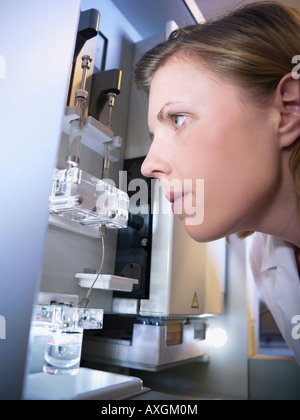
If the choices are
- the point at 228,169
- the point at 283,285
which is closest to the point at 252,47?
the point at 228,169

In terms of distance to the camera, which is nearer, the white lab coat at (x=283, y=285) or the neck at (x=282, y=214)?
the neck at (x=282, y=214)

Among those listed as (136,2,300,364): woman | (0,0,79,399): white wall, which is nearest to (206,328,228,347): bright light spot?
(136,2,300,364): woman

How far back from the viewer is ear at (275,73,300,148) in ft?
1.83

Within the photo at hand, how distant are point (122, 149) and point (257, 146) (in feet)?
0.95

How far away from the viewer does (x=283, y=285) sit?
0.77 metres

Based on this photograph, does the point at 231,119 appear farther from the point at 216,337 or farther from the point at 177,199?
the point at 216,337

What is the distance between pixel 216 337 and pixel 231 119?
0.90 metres

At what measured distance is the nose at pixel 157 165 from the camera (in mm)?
566

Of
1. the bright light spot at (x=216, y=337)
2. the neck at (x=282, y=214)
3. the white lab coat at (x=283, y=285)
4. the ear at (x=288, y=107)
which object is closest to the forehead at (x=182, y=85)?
the ear at (x=288, y=107)

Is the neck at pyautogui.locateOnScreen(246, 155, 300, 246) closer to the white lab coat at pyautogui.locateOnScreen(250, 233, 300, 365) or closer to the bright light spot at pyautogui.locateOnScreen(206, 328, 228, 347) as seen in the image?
the white lab coat at pyautogui.locateOnScreen(250, 233, 300, 365)

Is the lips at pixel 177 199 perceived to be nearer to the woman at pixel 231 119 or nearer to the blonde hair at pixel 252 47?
the woman at pixel 231 119
